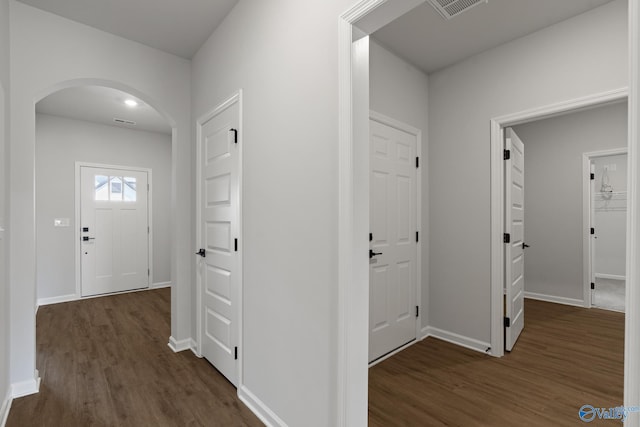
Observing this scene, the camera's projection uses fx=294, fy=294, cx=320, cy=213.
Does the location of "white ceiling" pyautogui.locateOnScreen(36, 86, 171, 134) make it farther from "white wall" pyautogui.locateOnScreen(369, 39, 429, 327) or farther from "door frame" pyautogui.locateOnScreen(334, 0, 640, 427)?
"door frame" pyautogui.locateOnScreen(334, 0, 640, 427)

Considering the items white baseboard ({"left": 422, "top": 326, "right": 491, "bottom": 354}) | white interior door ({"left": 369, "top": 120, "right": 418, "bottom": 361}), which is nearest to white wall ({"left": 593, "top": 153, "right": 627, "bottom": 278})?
white baseboard ({"left": 422, "top": 326, "right": 491, "bottom": 354})

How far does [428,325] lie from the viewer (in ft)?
10.7

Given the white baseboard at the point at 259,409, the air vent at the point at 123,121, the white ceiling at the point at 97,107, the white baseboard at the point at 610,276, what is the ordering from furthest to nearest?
the white baseboard at the point at 610,276, the air vent at the point at 123,121, the white ceiling at the point at 97,107, the white baseboard at the point at 259,409

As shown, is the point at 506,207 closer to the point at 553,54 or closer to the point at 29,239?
the point at 553,54

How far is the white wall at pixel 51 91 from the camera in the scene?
7.12ft

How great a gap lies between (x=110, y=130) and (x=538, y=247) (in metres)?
7.33

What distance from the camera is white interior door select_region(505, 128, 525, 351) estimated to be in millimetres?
2756

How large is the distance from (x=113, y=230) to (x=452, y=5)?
5.65 metres

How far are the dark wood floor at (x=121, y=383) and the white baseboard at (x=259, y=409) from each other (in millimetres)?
40

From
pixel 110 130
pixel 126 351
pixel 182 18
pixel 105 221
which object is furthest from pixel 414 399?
pixel 110 130

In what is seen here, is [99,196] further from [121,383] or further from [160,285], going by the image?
[121,383]

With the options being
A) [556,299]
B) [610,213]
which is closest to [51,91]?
[556,299]

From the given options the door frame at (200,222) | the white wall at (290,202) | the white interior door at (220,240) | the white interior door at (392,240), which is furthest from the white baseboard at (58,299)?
the white interior door at (392,240)

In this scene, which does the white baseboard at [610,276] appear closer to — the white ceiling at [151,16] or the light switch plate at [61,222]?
the white ceiling at [151,16]
